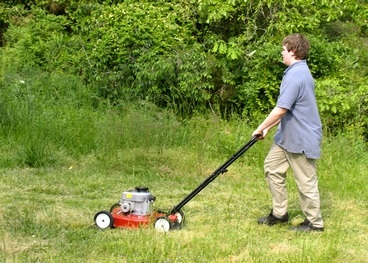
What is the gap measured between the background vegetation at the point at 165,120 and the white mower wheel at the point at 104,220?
0.49 ft

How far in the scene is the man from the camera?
20.0 feet

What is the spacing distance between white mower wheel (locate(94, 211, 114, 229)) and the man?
151cm

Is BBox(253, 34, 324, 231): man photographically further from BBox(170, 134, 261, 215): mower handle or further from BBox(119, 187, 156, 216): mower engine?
BBox(119, 187, 156, 216): mower engine

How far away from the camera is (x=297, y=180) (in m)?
6.34

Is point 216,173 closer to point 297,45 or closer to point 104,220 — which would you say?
point 104,220

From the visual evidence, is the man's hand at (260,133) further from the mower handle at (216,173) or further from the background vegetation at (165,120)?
the background vegetation at (165,120)

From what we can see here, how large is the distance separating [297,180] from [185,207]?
1357 millimetres

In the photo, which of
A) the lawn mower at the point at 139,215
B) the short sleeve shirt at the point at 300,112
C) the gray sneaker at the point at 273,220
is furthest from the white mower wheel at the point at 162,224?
the short sleeve shirt at the point at 300,112

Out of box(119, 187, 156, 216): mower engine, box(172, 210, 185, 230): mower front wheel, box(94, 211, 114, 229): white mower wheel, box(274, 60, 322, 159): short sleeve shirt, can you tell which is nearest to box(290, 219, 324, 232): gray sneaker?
box(274, 60, 322, 159): short sleeve shirt

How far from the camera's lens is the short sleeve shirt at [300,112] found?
6082 mm

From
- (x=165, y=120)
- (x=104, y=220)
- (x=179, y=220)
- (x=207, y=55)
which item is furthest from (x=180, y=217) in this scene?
(x=207, y=55)

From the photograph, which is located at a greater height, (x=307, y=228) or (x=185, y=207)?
(x=307, y=228)

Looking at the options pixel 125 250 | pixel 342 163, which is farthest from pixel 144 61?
pixel 125 250

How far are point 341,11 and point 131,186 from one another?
5.31 meters
